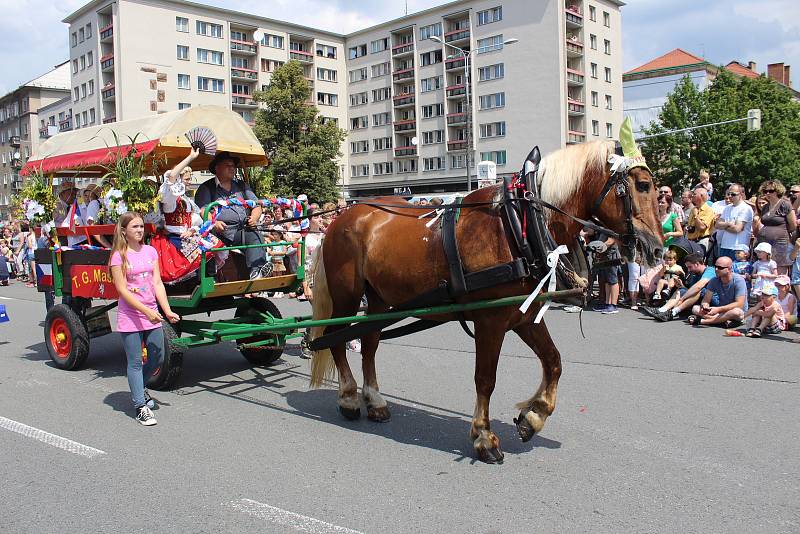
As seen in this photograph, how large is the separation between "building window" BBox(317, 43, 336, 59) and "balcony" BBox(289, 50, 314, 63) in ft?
3.44

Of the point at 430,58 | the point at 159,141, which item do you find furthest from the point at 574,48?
the point at 159,141

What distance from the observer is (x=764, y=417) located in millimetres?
5273

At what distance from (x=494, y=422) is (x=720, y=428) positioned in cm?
168

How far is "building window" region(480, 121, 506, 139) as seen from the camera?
52472 millimetres

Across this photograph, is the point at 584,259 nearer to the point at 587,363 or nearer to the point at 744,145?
the point at 587,363

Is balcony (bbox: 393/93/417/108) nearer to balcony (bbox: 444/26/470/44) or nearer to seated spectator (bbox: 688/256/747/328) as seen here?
balcony (bbox: 444/26/470/44)

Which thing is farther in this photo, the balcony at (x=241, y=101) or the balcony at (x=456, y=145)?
the balcony at (x=241, y=101)

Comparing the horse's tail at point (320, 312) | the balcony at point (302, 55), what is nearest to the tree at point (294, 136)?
the balcony at point (302, 55)

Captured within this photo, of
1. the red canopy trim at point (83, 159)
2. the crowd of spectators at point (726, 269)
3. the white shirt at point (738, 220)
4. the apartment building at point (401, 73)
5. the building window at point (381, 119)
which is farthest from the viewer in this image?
the building window at point (381, 119)


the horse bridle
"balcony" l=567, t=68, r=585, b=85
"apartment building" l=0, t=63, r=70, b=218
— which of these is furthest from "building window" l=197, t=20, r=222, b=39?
the horse bridle

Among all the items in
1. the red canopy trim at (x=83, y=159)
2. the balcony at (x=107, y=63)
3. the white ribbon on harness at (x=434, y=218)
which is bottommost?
the white ribbon on harness at (x=434, y=218)

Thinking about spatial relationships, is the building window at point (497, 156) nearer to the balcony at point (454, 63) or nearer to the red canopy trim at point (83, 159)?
the balcony at point (454, 63)

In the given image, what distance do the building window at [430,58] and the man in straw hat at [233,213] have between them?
5285 cm

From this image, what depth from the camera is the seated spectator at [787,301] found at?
889 cm
